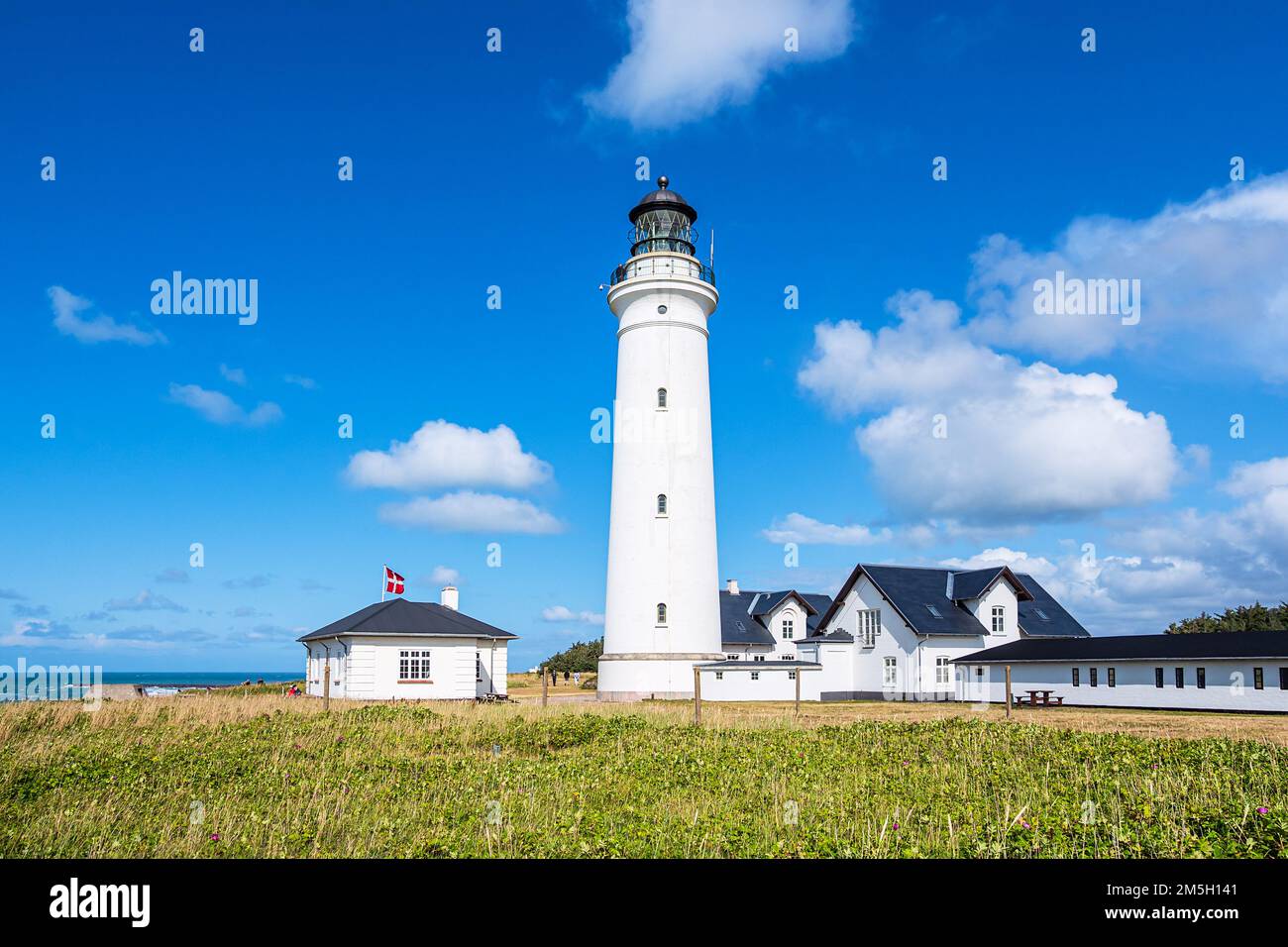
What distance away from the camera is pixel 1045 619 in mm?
47719

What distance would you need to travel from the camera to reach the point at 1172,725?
2664 centimetres

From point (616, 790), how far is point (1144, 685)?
31.4 m

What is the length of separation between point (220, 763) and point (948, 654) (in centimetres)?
3667

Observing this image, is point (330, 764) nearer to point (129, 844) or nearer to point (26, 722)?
point (129, 844)

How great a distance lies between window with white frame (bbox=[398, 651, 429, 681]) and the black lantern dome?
17.8 meters

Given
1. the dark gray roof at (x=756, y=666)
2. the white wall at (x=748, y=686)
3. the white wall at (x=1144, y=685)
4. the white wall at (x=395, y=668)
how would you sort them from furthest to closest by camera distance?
the white wall at (x=748, y=686)
the dark gray roof at (x=756, y=666)
the white wall at (x=395, y=668)
the white wall at (x=1144, y=685)

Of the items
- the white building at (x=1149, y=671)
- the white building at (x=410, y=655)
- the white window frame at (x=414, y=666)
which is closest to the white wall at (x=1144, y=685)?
the white building at (x=1149, y=671)

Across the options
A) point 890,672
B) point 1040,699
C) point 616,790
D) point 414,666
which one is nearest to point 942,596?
point 890,672

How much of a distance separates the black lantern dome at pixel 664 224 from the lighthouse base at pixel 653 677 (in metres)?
15.5

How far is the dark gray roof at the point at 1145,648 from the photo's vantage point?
3303cm

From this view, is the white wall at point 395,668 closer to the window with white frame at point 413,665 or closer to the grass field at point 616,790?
the window with white frame at point 413,665

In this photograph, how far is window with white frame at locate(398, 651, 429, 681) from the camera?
36188 mm
